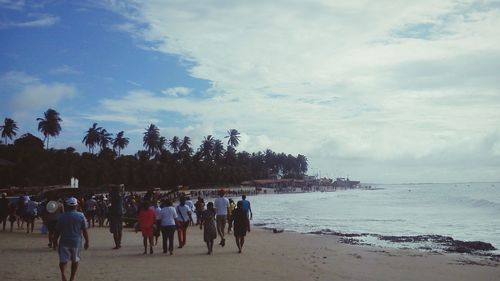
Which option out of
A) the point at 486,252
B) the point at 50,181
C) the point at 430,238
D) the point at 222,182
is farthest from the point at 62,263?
the point at 222,182

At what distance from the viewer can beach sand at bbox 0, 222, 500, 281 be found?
1041 centimetres

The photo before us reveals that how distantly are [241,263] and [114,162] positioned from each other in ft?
245

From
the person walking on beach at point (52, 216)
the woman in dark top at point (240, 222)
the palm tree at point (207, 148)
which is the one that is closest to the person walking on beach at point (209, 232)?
the woman in dark top at point (240, 222)

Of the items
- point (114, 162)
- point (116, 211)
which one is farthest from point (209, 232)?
point (114, 162)

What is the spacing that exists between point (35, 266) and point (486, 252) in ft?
54.1

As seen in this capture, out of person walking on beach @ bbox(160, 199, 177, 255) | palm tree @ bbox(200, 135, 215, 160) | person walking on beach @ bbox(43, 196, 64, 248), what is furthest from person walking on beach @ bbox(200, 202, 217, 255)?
palm tree @ bbox(200, 135, 215, 160)

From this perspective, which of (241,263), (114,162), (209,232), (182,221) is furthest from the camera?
(114,162)

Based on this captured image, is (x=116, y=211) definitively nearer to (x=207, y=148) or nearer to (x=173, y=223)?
(x=173, y=223)

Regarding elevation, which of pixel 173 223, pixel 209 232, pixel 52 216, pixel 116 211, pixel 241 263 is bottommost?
pixel 241 263

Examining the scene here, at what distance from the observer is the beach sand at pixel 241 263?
34.2 ft

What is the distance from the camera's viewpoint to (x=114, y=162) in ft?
274

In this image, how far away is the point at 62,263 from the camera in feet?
27.5

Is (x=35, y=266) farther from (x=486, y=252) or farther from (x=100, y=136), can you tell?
(x=100, y=136)

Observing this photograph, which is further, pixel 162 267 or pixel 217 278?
pixel 162 267
